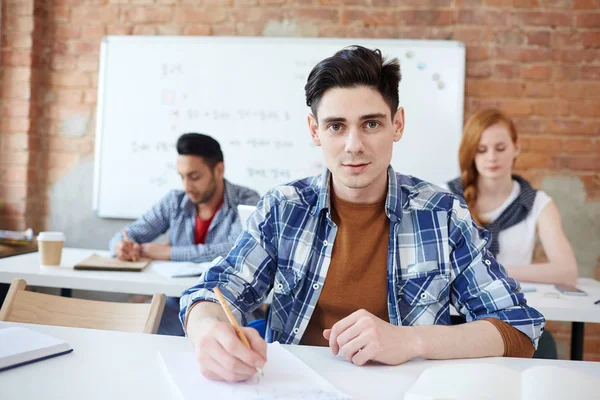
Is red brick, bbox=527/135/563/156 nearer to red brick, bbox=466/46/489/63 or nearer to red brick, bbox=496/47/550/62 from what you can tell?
red brick, bbox=496/47/550/62

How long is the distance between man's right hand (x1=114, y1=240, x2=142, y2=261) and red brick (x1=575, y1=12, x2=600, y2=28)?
2777 millimetres

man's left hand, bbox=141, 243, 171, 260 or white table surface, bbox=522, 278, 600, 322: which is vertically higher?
man's left hand, bbox=141, 243, 171, 260

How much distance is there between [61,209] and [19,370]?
293 centimetres

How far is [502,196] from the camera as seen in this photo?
99.7 inches

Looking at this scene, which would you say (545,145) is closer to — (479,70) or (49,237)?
(479,70)

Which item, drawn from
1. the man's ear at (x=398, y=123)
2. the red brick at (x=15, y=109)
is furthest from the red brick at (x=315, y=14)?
the man's ear at (x=398, y=123)

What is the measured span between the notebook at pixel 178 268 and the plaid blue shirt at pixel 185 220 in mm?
209

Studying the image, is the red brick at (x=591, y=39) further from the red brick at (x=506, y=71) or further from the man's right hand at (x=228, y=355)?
the man's right hand at (x=228, y=355)

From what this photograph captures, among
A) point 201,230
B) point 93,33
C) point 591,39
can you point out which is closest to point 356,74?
point 201,230

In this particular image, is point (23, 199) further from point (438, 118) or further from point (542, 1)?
point (542, 1)

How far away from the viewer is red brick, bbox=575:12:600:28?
124 inches

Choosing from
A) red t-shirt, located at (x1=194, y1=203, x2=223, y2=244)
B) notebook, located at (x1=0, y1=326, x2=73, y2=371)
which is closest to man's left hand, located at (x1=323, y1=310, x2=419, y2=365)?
notebook, located at (x1=0, y1=326, x2=73, y2=371)

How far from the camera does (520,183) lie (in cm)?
252

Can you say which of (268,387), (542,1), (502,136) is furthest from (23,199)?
(542,1)
